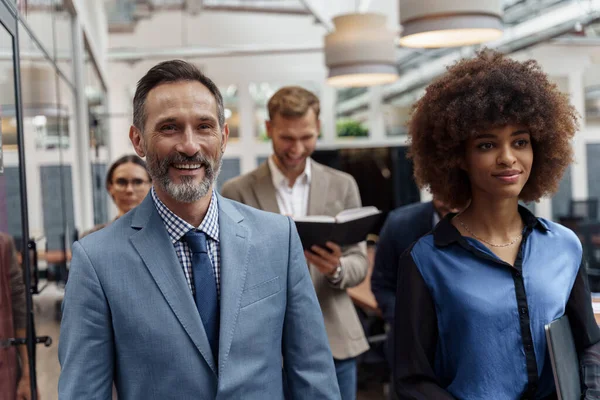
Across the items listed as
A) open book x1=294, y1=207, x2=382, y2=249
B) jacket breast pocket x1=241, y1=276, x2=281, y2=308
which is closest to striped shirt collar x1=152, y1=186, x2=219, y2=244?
jacket breast pocket x1=241, y1=276, x2=281, y2=308

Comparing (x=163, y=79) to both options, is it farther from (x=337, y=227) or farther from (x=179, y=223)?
(x=337, y=227)

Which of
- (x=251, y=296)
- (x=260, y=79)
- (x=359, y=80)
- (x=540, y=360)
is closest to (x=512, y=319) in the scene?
(x=540, y=360)

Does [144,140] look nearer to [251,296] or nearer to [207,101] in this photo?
[207,101]

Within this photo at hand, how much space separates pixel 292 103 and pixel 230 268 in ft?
4.31

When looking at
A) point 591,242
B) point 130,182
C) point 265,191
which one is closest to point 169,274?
point 265,191

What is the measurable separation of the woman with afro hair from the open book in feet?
2.12

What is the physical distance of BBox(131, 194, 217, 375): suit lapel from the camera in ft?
4.74

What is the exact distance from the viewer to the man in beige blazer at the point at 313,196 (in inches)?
102

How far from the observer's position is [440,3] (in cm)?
346

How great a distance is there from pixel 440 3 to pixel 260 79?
780 cm

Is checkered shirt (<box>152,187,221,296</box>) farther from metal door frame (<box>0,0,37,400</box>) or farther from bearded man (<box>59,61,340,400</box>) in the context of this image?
metal door frame (<box>0,0,37,400</box>)

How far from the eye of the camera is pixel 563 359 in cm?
153

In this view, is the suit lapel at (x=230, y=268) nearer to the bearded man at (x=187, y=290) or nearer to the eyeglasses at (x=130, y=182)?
the bearded man at (x=187, y=290)

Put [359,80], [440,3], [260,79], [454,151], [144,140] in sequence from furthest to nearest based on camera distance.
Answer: [260,79] → [359,80] → [440,3] → [454,151] → [144,140]
